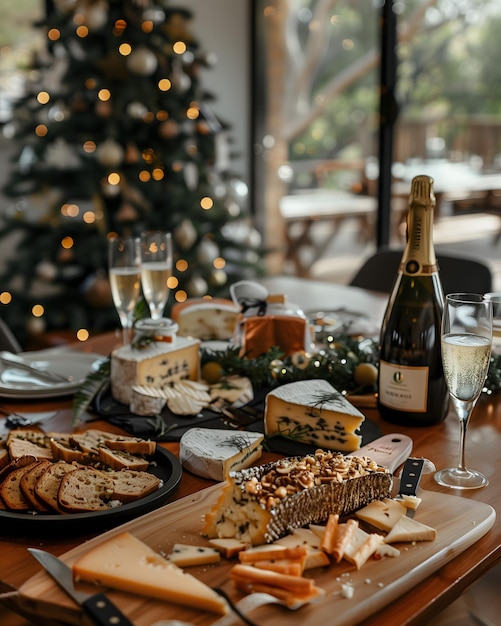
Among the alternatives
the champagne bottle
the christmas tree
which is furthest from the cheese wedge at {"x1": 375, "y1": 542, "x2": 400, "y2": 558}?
the christmas tree

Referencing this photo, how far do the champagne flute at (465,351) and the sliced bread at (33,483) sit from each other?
574mm

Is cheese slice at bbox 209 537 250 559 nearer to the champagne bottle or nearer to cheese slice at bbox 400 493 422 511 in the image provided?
cheese slice at bbox 400 493 422 511

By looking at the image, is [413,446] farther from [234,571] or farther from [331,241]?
[331,241]

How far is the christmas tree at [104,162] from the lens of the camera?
13.9ft

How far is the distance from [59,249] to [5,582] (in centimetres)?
350

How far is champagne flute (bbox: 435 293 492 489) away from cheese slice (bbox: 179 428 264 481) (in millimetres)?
287

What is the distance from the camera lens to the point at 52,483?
1138mm

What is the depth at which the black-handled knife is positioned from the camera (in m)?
0.83

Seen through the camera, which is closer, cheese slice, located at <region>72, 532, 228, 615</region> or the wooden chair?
cheese slice, located at <region>72, 532, 228, 615</region>

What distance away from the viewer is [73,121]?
4.19 meters

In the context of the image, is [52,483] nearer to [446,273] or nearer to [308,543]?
[308,543]

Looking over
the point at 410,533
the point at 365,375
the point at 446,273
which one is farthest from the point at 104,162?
the point at 410,533

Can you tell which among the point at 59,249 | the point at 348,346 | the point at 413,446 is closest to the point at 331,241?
the point at 59,249

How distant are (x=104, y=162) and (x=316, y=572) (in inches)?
138
